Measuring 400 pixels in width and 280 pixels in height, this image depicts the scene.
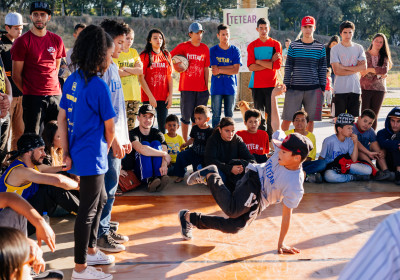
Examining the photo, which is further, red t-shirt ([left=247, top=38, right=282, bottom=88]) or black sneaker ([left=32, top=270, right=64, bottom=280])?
red t-shirt ([left=247, top=38, right=282, bottom=88])

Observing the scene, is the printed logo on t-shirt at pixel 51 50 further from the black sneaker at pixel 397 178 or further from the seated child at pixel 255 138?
the black sneaker at pixel 397 178

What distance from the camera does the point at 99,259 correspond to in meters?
3.55

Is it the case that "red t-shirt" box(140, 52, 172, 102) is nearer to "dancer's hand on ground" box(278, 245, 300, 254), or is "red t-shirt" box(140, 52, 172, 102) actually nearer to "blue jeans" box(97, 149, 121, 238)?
"blue jeans" box(97, 149, 121, 238)

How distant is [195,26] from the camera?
700cm

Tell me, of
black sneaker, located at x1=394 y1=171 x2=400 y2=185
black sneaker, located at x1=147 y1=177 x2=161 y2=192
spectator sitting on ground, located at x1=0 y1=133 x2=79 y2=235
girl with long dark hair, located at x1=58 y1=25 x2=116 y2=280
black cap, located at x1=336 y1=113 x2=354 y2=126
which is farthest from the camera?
black cap, located at x1=336 y1=113 x2=354 y2=126

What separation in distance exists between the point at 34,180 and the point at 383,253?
287 cm

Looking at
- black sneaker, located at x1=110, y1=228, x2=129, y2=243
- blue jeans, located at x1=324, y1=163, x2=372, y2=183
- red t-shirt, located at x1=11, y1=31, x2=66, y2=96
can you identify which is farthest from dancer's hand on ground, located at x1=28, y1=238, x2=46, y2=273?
blue jeans, located at x1=324, y1=163, x2=372, y2=183

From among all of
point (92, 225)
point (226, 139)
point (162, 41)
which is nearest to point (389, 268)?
point (92, 225)

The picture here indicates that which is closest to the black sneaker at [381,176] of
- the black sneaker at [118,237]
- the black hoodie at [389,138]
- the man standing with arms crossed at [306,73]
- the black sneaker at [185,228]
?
the black hoodie at [389,138]

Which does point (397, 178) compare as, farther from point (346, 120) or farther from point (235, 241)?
point (235, 241)

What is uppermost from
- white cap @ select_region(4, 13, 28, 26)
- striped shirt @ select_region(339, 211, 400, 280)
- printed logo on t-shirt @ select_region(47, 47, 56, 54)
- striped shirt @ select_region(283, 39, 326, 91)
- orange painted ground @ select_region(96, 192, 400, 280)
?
white cap @ select_region(4, 13, 28, 26)

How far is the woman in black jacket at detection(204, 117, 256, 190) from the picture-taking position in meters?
5.46

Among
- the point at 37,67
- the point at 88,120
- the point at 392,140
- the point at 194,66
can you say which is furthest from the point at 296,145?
the point at 194,66

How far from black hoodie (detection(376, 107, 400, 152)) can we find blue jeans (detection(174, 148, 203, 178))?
2.39 metres
